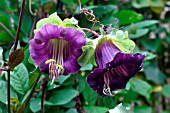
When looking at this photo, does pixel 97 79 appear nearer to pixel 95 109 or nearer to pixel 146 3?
pixel 95 109

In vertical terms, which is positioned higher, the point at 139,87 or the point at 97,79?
the point at 97,79

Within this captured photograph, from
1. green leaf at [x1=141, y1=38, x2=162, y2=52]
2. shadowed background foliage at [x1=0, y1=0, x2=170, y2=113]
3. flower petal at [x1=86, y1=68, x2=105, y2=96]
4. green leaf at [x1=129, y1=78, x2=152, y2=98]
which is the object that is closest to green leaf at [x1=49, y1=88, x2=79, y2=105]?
shadowed background foliage at [x1=0, y1=0, x2=170, y2=113]

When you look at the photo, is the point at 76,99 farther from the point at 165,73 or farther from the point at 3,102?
the point at 165,73

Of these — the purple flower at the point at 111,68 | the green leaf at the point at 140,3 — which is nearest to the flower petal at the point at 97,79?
the purple flower at the point at 111,68

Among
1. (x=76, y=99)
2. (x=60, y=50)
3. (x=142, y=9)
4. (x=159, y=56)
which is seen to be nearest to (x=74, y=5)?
(x=76, y=99)

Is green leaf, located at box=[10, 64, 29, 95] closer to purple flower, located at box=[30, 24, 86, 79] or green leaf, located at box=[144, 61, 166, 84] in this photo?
purple flower, located at box=[30, 24, 86, 79]

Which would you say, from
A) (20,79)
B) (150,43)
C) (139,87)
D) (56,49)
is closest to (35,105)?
(20,79)
